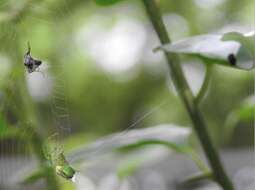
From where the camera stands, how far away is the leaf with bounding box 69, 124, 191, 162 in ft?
2.15

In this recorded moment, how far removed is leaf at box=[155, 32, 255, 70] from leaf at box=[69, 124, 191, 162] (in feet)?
0.44

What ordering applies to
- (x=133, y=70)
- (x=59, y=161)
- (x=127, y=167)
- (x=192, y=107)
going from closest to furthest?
(x=59, y=161) < (x=192, y=107) < (x=127, y=167) < (x=133, y=70)

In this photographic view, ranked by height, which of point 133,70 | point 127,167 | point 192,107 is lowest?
point 133,70

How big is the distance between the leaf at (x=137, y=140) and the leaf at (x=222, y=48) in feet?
0.44

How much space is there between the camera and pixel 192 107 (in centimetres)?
59

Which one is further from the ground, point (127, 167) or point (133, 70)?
point (127, 167)

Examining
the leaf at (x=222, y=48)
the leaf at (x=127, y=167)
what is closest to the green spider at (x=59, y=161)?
the leaf at (x=222, y=48)

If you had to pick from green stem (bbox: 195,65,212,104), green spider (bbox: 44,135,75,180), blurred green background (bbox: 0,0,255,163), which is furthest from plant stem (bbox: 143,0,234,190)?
blurred green background (bbox: 0,0,255,163)

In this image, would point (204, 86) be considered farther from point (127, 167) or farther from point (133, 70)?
point (133, 70)

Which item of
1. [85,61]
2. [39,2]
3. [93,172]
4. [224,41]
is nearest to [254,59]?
[224,41]

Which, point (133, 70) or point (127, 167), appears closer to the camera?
point (127, 167)

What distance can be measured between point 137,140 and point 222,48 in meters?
0.17

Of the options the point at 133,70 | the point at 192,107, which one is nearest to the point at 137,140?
the point at 192,107

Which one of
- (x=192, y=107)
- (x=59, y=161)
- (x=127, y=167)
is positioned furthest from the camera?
(x=127, y=167)
